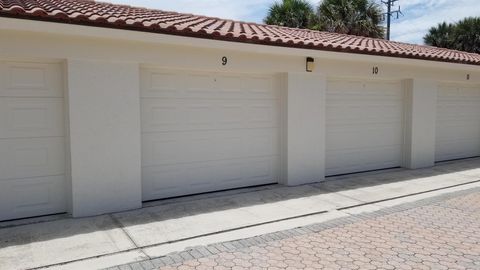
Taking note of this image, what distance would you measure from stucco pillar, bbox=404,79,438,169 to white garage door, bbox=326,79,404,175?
0.69 feet

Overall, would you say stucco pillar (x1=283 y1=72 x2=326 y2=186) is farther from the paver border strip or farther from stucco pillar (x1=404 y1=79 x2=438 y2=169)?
stucco pillar (x1=404 y1=79 x2=438 y2=169)

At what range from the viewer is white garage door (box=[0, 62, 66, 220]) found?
6.07 m

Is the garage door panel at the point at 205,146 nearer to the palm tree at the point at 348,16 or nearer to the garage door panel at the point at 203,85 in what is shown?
the garage door panel at the point at 203,85

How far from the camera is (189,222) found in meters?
6.14

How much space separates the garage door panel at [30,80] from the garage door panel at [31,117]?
0.34ft

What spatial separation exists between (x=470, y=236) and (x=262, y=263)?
10.0 feet

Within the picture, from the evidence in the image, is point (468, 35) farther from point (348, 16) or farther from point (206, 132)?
point (206, 132)

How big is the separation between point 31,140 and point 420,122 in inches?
367

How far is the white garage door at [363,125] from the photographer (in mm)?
9727

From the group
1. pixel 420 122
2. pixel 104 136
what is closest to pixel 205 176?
pixel 104 136

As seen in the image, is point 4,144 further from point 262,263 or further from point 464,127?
point 464,127

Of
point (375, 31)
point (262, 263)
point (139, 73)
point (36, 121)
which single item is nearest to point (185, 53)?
point (139, 73)

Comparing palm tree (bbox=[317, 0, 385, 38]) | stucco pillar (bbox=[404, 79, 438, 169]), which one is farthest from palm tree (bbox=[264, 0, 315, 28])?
stucco pillar (bbox=[404, 79, 438, 169])

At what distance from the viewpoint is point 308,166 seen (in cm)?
899
